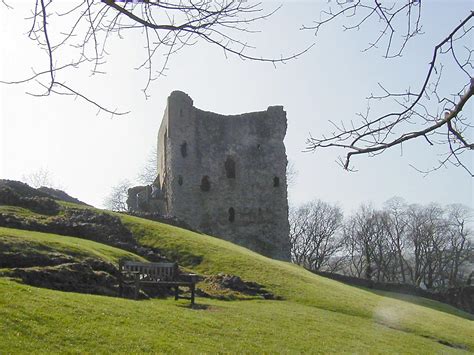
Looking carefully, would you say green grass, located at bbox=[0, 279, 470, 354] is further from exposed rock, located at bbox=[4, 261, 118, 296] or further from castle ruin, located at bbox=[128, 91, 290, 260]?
castle ruin, located at bbox=[128, 91, 290, 260]

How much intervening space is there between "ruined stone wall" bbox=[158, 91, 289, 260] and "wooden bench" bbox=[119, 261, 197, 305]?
22321mm

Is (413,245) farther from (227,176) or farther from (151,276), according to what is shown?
(151,276)

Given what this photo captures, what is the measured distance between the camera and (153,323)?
12164mm

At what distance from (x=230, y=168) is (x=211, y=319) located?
30231 millimetres

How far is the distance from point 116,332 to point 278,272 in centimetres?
1452

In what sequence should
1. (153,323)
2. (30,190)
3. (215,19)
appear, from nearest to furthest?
(215,19) → (153,323) → (30,190)

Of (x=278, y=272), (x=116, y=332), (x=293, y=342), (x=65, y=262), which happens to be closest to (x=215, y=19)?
(x=116, y=332)

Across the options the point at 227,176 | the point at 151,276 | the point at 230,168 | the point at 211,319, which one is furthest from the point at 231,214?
the point at 211,319

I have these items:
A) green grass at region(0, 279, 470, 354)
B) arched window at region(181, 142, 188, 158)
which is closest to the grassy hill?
green grass at region(0, 279, 470, 354)

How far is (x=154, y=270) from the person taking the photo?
18531mm

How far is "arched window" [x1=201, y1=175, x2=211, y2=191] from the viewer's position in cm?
4281

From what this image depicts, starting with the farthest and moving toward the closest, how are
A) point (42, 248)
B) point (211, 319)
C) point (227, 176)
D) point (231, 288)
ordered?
point (227, 176) < point (231, 288) < point (42, 248) < point (211, 319)

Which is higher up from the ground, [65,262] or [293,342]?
[65,262]

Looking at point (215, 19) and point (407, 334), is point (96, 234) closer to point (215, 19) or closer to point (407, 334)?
point (407, 334)
